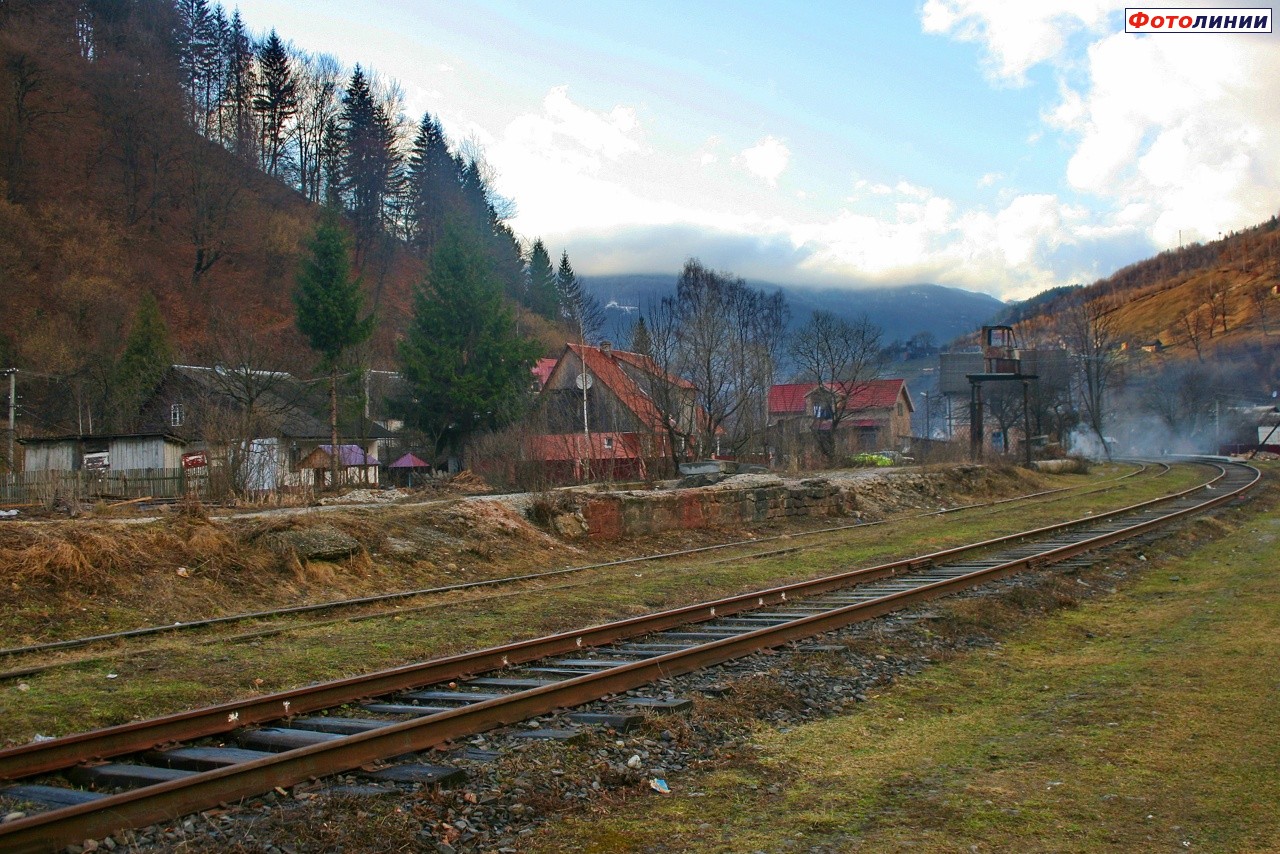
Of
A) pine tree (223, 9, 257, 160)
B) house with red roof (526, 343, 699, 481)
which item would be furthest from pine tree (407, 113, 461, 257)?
house with red roof (526, 343, 699, 481)

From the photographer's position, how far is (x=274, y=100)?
77.9 meters

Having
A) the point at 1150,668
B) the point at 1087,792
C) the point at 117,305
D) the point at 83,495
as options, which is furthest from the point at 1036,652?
the point at 117,305

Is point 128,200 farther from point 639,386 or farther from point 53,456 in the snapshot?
point 639,386

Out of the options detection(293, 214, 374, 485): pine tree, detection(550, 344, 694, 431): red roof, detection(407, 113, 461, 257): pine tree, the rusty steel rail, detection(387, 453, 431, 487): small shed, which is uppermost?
detection(407, 113, 461, 257): pine tree

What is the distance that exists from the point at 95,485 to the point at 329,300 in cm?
1969

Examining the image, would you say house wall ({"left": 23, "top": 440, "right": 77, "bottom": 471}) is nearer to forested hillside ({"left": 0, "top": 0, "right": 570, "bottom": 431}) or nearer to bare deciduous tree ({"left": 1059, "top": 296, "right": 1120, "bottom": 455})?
forested hillside ({"left": 0, "top": 0, "right": 570, "bottom": 431})

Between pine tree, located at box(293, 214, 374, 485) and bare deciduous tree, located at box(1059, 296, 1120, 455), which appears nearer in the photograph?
pine tree, located at box(293, 214, 374, 485)

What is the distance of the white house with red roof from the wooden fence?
23612mm

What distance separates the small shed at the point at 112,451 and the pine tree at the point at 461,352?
1028 centimetres

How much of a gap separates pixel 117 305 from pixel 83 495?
30.2 metres

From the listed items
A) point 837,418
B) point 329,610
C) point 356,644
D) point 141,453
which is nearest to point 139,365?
point 141,453

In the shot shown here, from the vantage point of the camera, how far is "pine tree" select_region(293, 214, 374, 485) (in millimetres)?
44406

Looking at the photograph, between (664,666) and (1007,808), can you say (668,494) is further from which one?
(1007,808)

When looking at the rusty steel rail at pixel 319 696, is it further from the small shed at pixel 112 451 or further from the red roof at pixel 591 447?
the small shed at pixel 112 451
